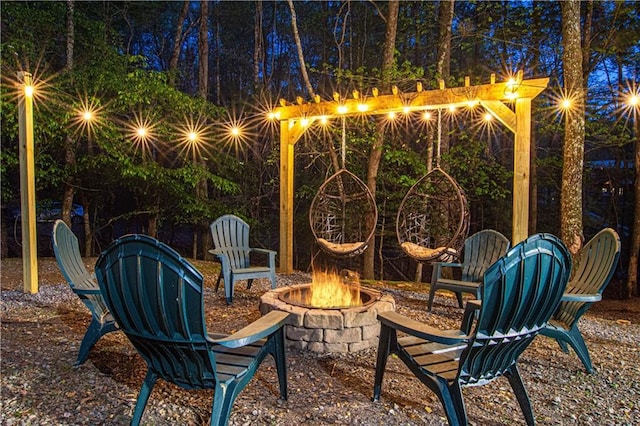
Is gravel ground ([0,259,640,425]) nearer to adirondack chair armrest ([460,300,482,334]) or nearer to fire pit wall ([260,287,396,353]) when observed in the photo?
fire pit wall ([260,287,396,353])

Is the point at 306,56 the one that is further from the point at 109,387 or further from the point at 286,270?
the point at 109,387

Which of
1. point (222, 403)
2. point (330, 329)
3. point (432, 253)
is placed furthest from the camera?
point (432, 253)

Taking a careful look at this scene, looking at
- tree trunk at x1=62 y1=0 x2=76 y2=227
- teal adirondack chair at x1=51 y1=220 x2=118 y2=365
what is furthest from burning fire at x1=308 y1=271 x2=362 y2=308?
tree trunk at x1=62 y1=0 x2=76 y2=227

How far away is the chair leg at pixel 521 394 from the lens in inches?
78.2

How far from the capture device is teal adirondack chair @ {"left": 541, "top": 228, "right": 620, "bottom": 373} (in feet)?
8.56

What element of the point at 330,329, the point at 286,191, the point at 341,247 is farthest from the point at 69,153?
the point at 330,329

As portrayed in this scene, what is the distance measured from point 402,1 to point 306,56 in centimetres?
343

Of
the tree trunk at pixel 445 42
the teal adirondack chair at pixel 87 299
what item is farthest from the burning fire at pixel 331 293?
the tree trunk at pixel 445 42

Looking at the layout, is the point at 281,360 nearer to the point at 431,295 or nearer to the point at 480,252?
the point at 431,295

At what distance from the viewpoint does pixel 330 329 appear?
2936 mm

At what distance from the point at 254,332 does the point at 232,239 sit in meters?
2.90

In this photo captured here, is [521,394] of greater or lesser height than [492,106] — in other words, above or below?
below

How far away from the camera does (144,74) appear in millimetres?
6133

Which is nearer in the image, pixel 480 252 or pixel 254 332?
pixel 254 332
